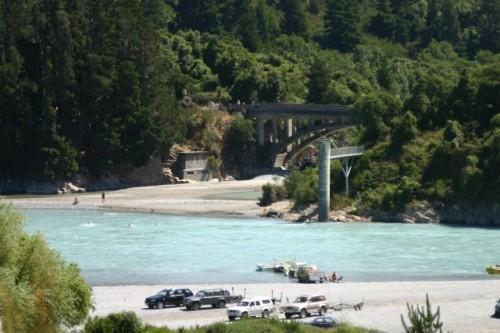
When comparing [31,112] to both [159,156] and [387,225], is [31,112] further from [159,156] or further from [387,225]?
[387,225]

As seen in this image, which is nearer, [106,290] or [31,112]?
[106,290]

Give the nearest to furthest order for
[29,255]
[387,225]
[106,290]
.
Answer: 1. [29,255]
2. [106,290]
3. [387,225]

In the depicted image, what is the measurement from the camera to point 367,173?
10338 centimetres

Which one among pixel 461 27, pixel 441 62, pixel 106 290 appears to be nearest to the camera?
pixel 106 290

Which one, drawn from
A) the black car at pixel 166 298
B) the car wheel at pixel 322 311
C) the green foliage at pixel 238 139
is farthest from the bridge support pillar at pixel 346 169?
the car wheel at pixel 322 311

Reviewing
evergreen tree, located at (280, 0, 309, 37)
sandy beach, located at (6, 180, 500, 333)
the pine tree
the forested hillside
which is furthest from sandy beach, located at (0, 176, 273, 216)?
evergreen tree, located at (280, 0, 309, 37)

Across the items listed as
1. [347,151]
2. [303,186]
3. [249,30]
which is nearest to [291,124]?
[249,30]

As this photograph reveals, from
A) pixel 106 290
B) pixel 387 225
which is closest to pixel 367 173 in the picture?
pixel 387 225

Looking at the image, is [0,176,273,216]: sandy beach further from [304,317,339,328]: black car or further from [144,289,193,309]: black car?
[304,317,339,328]: black car

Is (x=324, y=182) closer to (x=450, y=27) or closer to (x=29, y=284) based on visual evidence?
(x=29, y=284)

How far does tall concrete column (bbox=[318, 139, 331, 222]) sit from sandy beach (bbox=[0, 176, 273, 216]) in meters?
7.18

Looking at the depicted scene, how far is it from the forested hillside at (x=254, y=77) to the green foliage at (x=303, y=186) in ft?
9.85

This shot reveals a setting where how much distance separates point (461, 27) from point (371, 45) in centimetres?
1491

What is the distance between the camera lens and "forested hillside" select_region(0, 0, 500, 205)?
338ft
